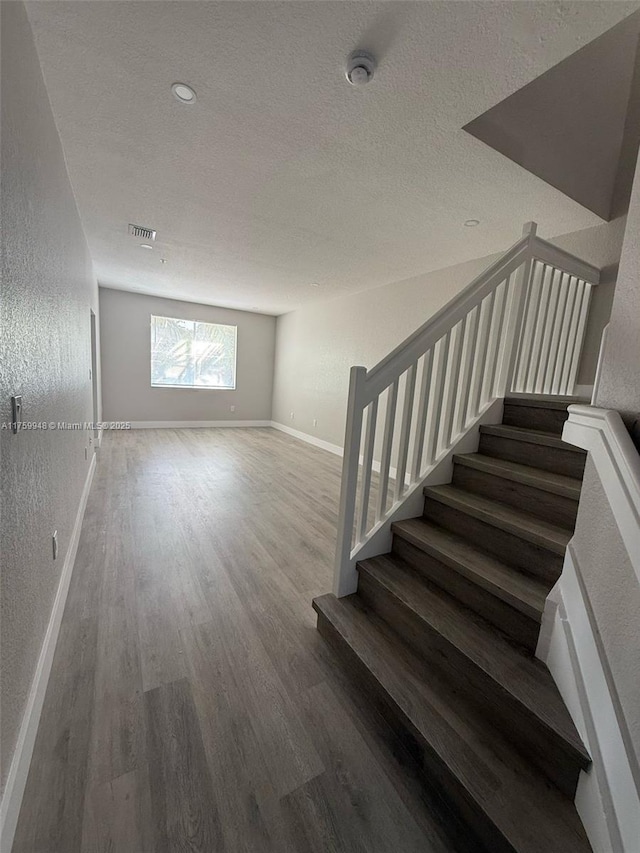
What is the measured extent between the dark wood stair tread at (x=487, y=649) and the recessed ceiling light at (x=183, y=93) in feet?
8.16

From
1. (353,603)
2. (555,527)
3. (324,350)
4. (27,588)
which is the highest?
(324,350)

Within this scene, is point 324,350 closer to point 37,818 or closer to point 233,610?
point 233,610

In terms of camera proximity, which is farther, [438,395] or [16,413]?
[438,395]

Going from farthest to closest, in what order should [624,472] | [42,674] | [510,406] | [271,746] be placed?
[510,406] → [42,674] → [271,746] → [624,472]

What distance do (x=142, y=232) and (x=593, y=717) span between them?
14.6 feet

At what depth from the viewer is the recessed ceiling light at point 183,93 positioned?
5.19 ft

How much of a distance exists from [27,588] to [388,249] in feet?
12.0

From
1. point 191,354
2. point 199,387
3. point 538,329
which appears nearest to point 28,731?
point 538,329

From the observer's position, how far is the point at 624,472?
77 cm

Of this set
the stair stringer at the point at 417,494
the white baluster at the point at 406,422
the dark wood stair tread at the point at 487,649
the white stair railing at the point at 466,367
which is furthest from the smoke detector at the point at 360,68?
the dark wood stair tread at the point at 487,649

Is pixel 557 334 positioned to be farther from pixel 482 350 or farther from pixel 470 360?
pixel 470 360

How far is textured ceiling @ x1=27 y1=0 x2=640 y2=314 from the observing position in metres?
1.28

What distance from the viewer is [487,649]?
123 centimetres

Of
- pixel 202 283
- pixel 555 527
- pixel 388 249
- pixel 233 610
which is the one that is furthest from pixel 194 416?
pixel 555 527
